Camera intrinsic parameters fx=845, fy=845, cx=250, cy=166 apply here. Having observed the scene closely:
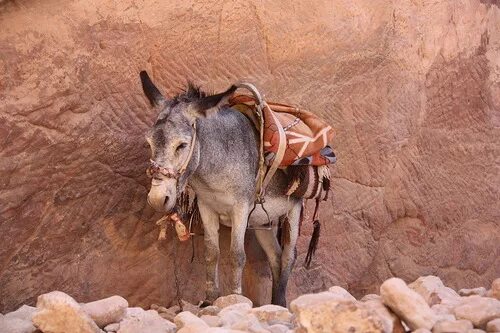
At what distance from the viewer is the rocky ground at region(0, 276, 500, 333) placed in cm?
320

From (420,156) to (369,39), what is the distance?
43.5 inches

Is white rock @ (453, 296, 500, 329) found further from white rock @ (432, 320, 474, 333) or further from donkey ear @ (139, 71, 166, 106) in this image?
donkey ear @ (139, 71, 166, 106)

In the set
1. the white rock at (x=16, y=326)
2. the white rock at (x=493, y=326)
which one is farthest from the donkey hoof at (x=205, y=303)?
the white rock at (x=493, y=326)

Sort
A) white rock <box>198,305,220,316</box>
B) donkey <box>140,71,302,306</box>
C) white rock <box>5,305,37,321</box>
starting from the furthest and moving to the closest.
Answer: donkey <box>140,71,302,306</box>, white rock <box>198,305,220,316</box>, white rock <box>5,305,37,321</box>

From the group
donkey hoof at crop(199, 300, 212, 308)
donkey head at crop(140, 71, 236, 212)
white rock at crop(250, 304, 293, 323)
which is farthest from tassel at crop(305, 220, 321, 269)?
white rock at crop(250, 304, 293, 323)

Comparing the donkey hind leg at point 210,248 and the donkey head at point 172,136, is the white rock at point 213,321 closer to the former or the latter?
the donkey head at point 172,136

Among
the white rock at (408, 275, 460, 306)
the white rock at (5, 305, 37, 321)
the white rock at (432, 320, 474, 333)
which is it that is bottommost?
the white rock at (5, 305, 37, 321)

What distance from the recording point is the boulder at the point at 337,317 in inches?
124

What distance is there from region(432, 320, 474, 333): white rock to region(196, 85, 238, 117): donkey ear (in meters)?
2.20

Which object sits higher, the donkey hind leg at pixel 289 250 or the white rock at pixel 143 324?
the white rock at pixel 143 324

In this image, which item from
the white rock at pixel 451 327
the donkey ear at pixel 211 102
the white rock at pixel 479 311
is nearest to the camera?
the white rock at pixel 451 327

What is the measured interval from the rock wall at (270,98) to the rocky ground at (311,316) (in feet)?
3.30

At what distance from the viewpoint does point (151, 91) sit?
5211 mm

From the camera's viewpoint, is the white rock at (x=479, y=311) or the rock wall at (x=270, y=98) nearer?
the white rock at (x=479, y=311)
